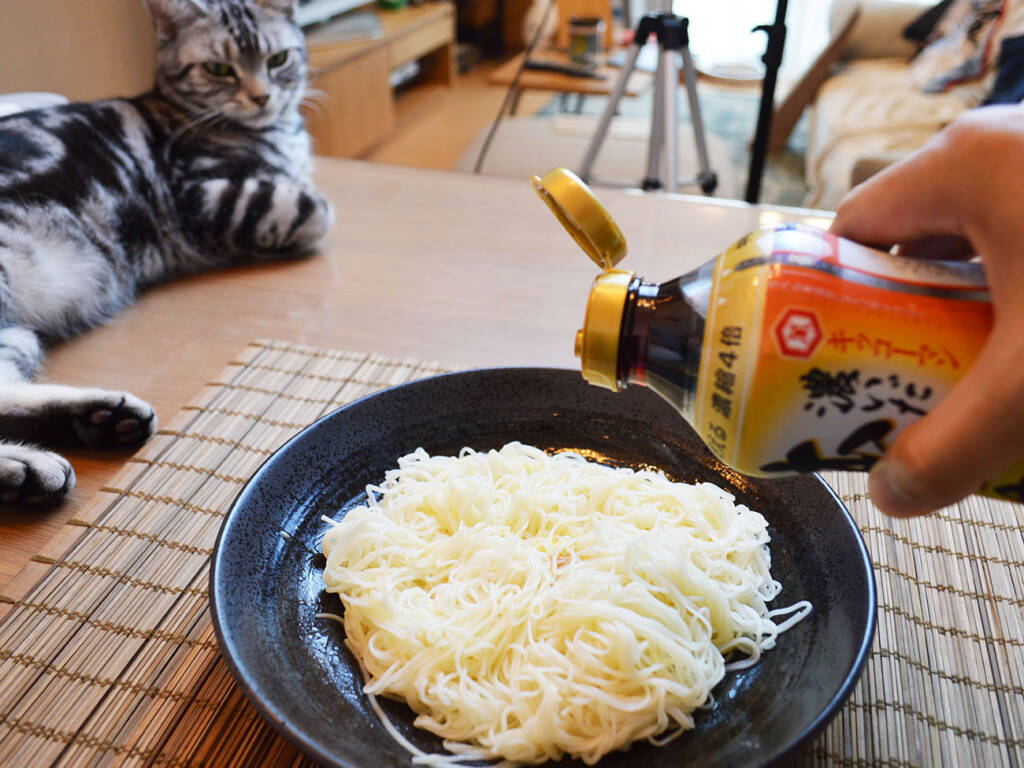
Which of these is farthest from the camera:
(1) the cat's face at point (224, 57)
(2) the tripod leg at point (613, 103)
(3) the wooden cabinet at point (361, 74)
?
(3) the wooden cabinet at point (361, 74)

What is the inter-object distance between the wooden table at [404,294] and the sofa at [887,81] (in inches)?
63.4

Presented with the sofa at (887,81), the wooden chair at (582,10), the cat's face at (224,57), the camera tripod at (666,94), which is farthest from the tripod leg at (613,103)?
the wooden chair at (582,10)

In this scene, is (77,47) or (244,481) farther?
(77,47)

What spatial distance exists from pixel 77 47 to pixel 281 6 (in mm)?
392

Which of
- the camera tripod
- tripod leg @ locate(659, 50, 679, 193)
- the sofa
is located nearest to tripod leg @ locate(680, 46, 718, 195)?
the camera tripod

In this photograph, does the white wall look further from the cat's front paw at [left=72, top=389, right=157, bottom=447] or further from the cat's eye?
the cat's front paw at [left=72, top=389, right=157, bottom=447]

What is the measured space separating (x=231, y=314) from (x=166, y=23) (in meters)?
0.63

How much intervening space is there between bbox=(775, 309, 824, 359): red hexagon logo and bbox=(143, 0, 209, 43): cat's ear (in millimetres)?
1311

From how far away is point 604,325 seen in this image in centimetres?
49

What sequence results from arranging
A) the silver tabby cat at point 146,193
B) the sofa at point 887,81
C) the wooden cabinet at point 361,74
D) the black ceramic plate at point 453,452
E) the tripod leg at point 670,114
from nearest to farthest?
the black ceramic plate at point 453,452
the silver tabby cat at point 146,193
the tripod leg at point 670,114
the sofa at point 887,81
the wooden cabinet at point 361,74

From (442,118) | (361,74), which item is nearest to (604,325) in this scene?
(361,74)

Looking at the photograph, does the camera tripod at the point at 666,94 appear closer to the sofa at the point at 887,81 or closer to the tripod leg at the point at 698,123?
the tripod leg at the point at 698,123

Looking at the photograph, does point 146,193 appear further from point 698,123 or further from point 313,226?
point 698,123

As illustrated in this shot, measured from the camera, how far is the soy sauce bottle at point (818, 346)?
42 centimetres
